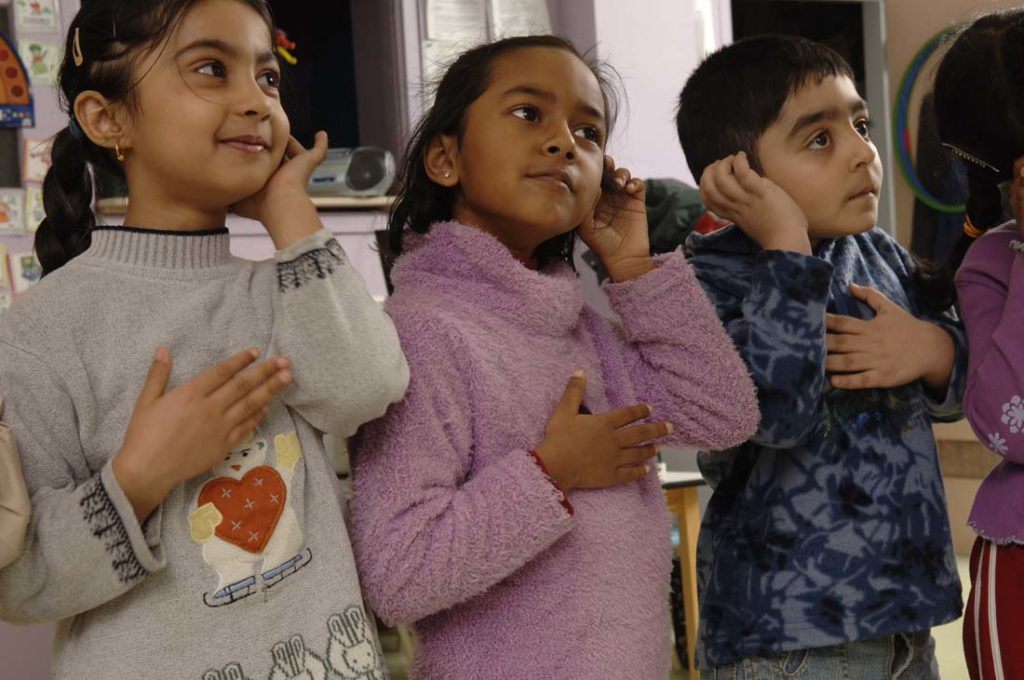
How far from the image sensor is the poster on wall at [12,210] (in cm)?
278

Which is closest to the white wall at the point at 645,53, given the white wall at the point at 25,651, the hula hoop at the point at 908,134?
the hula hoop at the point at 908,134

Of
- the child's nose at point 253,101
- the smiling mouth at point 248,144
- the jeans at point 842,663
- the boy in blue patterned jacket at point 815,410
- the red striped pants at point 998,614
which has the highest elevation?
the child's nose at point 253,101

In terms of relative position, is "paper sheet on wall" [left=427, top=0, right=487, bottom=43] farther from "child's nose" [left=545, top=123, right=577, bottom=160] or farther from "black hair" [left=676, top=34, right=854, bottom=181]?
"child's nose" [left=545, top=123, right=577, bottom=160]

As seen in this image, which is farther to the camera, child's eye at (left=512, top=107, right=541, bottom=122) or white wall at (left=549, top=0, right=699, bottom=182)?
white wall at (left=549, top=0, right=699, bottom=182)

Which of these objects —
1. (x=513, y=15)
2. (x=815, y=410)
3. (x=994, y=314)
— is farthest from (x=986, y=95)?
(x=513, y=15)

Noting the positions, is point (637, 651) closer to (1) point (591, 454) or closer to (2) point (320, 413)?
(1) point (591, 454)

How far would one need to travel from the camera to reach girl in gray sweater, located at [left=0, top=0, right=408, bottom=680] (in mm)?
813

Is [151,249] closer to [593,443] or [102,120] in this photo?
[102,120]

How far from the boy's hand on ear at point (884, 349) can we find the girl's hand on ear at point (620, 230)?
0.21 m

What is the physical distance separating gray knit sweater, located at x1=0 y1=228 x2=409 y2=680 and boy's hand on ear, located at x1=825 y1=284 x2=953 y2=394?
481 millimetres

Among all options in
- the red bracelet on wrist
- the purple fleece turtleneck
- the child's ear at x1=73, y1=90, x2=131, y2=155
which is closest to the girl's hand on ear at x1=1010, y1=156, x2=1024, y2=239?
the purple fleece turtleneck

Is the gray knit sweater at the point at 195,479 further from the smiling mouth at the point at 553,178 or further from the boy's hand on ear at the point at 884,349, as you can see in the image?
the boy's hand on ear at the point at 884,349

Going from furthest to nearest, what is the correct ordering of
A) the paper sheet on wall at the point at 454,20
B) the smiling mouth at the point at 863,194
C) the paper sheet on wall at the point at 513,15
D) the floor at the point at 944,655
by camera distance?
the paper sheet on wall at the point at 513,15, the paper sheet on wall at the point at 454,20, the floor at the point at 944,655, the smiling mouth at the point at 863,194

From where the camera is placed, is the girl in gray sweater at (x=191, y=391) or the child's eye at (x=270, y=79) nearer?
the girl in gray sweater at (x=191, y=391)
